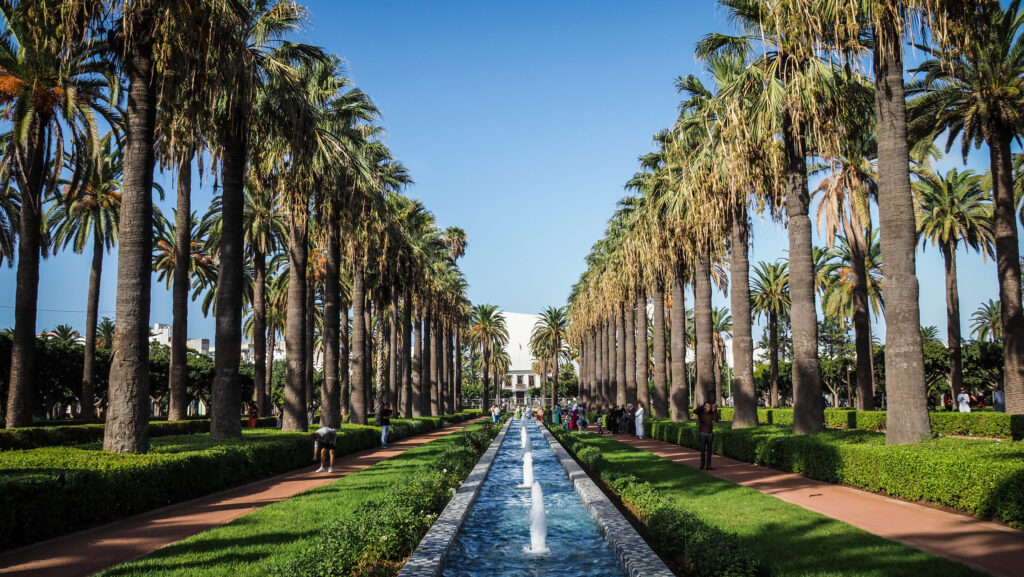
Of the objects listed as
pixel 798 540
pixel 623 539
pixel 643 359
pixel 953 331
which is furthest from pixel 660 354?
pixel 623 539

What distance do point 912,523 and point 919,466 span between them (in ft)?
6.18

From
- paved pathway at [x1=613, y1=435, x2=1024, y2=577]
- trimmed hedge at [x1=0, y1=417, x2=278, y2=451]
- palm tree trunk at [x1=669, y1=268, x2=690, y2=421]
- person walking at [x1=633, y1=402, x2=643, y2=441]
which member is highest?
palm tree trunk at [x1=669, y1=268, x2=690, y2=421]

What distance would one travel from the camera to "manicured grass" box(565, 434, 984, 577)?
6977mm

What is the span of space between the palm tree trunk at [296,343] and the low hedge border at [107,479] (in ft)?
21.3

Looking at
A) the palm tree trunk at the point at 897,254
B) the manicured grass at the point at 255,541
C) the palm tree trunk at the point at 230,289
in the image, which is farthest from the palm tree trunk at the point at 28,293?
the palm tree trunk at the point at 897,254

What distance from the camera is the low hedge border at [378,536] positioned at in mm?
6304

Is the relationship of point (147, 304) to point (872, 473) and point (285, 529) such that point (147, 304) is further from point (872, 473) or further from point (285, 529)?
point (872, 473)

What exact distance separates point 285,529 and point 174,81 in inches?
431

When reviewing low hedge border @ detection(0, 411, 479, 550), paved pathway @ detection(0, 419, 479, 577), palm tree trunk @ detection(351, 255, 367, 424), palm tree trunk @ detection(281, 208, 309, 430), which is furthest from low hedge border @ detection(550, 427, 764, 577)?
palm tree trunk @ detection(351, 255, 367, 424)

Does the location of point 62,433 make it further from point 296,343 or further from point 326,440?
point 326,440

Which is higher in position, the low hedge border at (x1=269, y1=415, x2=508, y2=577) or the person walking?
the low hedge border at (x1=269, y1=415, x2=508, y2=577)

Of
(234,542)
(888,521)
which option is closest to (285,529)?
(234,542)

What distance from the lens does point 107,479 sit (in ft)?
34.6

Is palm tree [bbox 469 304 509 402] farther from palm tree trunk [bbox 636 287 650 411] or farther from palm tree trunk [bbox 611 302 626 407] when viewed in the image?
palm tree trunk [bbox 636 287 650 411]
